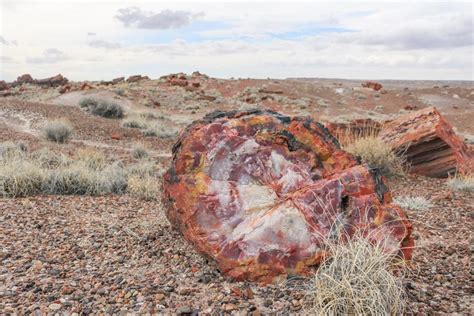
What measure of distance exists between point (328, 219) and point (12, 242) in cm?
306

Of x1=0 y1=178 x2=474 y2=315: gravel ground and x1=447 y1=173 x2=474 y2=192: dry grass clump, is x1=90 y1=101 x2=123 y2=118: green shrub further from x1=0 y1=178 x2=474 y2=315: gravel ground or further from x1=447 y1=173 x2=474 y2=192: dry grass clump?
x1=447 y1=173 x2=474 y2=192: dry grass clump

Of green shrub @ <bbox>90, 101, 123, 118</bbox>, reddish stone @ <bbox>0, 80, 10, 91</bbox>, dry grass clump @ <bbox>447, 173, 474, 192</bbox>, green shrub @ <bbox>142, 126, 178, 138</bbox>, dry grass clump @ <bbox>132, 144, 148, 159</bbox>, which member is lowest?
dry grass clump @ <bbox>447, 173, 474, 192</bbox>

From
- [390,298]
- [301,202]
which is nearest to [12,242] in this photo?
[301,202]

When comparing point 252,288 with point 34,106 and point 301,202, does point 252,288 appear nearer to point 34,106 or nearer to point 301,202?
point 301,202

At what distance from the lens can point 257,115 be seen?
4.75 m

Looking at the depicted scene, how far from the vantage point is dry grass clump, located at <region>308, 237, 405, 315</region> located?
3.01 meters

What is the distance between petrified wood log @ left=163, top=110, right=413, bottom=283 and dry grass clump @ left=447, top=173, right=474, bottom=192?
4.19 m

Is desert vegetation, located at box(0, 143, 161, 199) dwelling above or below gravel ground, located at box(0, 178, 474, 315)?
above

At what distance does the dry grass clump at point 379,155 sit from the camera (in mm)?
8891

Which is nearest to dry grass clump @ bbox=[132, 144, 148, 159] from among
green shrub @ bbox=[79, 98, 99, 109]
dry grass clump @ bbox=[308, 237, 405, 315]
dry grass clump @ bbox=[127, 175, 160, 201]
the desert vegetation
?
the desert vegetation

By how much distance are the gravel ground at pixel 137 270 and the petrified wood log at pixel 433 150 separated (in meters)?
3.19

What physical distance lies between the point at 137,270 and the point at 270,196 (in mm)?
1243

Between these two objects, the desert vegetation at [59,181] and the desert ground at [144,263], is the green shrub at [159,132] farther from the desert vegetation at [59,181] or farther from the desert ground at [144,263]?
the desert vegetation at [59,181]

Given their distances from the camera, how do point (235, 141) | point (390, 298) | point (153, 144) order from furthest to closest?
point (153, 144)
point (235, 141)
point (390, 298)
